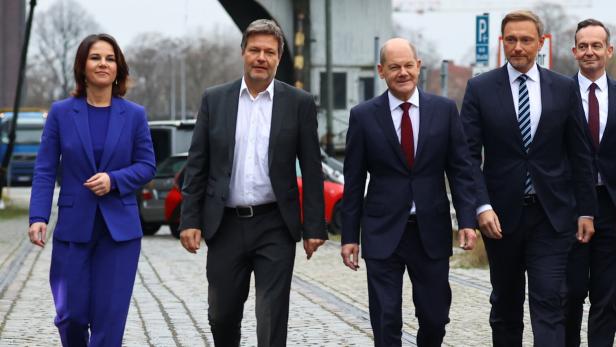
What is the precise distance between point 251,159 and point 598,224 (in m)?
2.12

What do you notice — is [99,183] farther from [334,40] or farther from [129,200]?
[334,40]

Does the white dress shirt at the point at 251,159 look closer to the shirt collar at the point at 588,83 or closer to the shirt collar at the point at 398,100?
the shirt collar at the point at 398,100

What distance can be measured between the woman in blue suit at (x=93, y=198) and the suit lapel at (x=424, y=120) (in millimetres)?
1305

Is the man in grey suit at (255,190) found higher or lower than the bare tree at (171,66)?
higher

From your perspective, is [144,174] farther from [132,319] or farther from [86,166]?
[132,319]

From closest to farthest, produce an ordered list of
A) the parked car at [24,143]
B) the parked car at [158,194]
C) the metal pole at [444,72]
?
the metal pole at [444,72] < the parked car at [158,194] < the parked car at [24,143]

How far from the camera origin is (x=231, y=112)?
23.7ft

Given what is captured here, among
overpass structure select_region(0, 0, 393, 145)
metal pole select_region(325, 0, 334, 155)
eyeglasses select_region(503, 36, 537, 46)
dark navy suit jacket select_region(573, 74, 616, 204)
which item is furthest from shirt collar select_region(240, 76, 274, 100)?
overpass structure select_region(0, 0, 393, 145)

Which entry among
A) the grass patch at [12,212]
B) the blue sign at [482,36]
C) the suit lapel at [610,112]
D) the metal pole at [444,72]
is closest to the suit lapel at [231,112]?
the suit lapel at [610,112]

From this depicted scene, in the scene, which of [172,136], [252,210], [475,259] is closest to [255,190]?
Answer: [252,210]

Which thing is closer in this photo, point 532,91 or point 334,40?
point 532,91

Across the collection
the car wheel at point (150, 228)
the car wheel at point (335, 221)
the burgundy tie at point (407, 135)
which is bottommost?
the car wheel at point (150, 228)

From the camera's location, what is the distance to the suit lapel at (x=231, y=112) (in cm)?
717

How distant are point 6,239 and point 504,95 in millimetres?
16507
